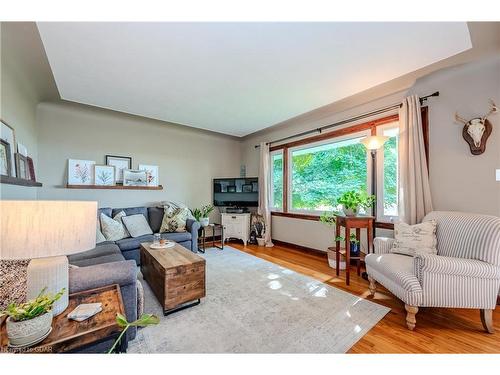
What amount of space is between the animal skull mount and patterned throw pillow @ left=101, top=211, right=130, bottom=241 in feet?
14.8

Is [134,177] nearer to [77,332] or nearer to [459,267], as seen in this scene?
[77,332]

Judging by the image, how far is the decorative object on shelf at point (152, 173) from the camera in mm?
4091

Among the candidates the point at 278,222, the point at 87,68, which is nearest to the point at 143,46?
the point at 87,68

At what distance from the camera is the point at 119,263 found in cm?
166

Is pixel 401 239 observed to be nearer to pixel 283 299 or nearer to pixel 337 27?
pixel 283 299

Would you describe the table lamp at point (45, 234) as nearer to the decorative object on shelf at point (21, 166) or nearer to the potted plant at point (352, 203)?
the decorative object on shelf at point (21, 166)

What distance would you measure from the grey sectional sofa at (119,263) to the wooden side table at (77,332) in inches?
8.7

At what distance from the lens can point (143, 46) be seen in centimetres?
182

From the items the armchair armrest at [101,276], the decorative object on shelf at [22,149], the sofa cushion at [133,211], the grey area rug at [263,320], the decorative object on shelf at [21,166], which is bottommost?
the grey area rug at [263,320]

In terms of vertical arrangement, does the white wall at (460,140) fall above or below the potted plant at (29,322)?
above

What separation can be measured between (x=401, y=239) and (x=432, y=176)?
95cm

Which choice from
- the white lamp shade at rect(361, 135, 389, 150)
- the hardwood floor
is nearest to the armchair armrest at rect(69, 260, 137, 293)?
the hardwood floor

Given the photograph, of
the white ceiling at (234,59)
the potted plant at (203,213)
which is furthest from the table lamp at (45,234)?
the potted plant at (203,213)

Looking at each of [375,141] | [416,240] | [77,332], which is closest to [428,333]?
[416,240]
